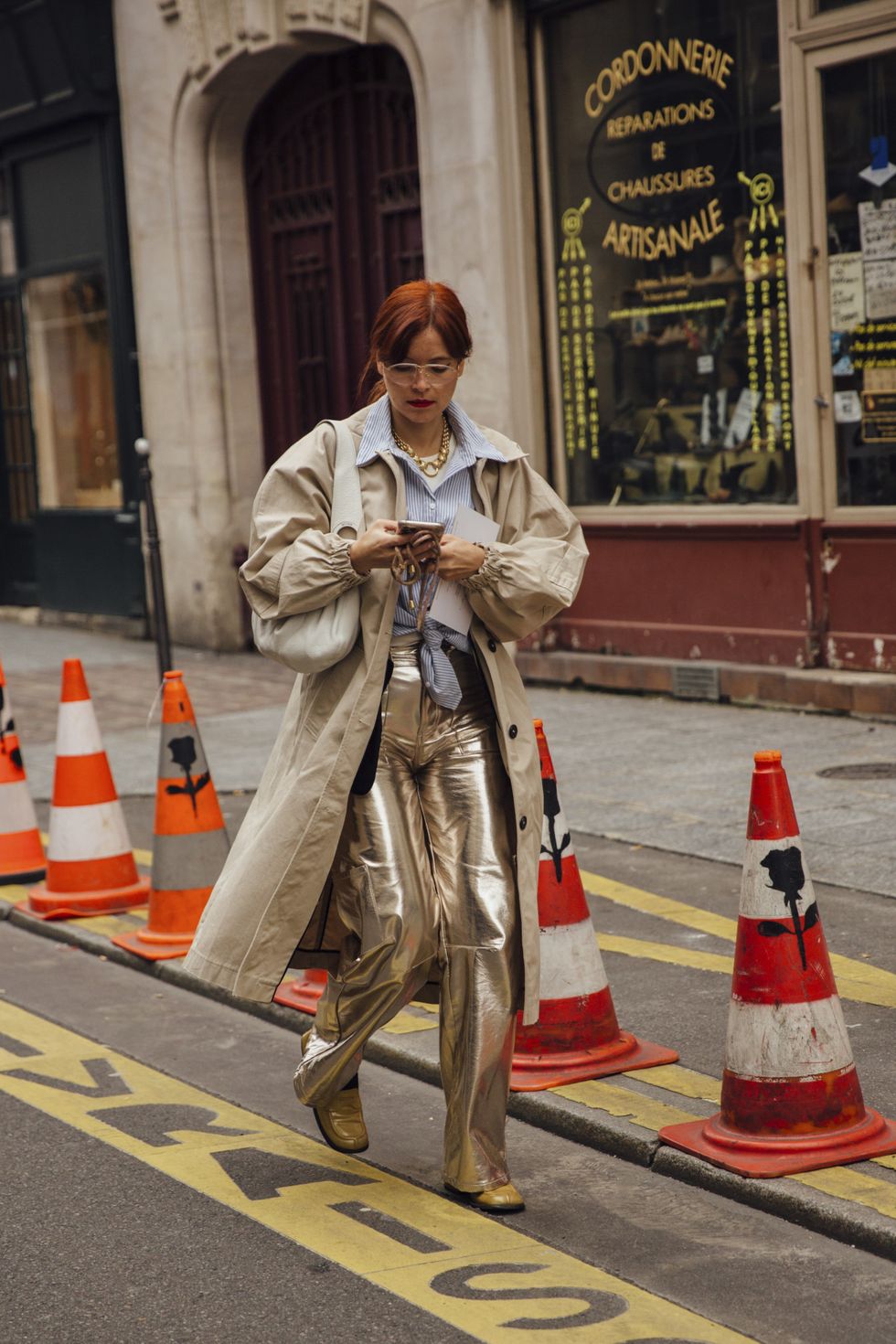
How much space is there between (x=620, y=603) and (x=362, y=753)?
7.40 m

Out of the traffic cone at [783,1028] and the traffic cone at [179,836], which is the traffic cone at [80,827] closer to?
the traffic cone at [179,836]

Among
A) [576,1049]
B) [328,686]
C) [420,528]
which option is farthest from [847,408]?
[420,528]

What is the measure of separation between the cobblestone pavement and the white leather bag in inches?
123

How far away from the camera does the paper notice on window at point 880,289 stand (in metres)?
9.75

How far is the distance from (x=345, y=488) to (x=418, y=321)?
40 centimetres

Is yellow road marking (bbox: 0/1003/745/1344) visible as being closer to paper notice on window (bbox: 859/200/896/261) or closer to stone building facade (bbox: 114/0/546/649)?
paper notice on window (bbox: 859/200/896/261)

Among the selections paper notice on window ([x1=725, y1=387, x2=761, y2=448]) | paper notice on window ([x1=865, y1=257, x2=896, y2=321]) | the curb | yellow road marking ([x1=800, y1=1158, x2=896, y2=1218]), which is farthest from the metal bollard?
yellow road marking ([x1=800, y1=1158, x2=896, y2=1218])

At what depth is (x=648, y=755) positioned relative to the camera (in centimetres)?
951

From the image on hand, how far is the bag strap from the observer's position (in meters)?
4.32

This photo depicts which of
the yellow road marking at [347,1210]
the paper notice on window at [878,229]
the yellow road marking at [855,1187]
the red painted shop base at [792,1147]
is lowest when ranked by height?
the yellow road marking at [347,1210]

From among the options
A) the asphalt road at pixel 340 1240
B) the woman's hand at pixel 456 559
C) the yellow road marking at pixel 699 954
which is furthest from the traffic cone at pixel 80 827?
the woman's hand at pixel 456 559

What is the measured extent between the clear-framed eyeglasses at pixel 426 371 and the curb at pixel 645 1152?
180 centimetres

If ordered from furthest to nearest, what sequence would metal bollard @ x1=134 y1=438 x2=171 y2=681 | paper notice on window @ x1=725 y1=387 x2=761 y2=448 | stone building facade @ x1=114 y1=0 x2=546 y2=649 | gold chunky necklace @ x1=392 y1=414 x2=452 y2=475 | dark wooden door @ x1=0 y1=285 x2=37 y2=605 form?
dark wooden door @ x1=0 y1=285 x2=37 y2=605, stone building facade @ x1=114 y1=0 x2=546 y2=649, paper notice on window @ x1=725 y1=387 x2=761 y2=448, metal bollard @ x1=134 y1=438 x2=171 y2=681, gold chunky necklace @ x1=392 y1=414 x2=452 y2=475

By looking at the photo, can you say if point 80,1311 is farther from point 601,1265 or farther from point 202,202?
point 202,202
